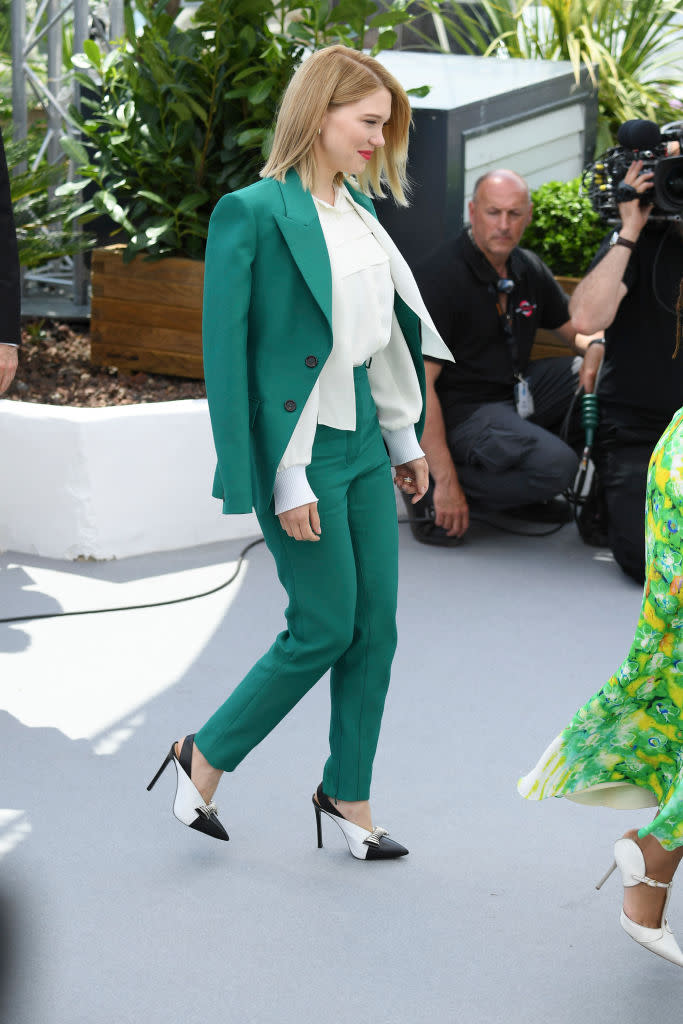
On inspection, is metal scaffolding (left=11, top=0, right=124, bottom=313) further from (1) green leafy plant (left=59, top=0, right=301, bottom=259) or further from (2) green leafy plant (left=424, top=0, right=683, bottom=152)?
(2) green leafy plant (left=424, top=0, right=683, bottom=152)

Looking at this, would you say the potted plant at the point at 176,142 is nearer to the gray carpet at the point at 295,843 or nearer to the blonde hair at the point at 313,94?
the gray carpet at the point at 295,843

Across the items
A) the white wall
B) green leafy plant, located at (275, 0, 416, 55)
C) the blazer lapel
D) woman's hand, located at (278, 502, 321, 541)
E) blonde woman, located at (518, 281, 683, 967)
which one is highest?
green leafy plant, located at (275, 0, 416, 55)

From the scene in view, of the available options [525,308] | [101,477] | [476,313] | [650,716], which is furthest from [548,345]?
[650,716]

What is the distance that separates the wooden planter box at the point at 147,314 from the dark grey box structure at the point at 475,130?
3.47 feet

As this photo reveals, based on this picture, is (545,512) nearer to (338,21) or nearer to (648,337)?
(648,337)

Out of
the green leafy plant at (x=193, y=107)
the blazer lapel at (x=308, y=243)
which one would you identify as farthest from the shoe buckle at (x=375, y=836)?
the green leafy plant at (x=193, y=107)

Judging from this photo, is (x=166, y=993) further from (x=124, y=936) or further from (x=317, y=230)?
(x=317, y=230)

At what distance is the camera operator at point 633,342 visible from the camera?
14.2 feet

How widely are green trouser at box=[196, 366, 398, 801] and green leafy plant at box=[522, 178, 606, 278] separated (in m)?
3.66

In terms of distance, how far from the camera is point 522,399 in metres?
4.95

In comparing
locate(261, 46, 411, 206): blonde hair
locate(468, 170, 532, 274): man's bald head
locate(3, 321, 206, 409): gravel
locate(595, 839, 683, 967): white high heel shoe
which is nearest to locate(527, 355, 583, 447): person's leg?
locate(468, 170, 532, 274): man's bald head

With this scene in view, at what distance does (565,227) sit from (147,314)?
6.49 ft

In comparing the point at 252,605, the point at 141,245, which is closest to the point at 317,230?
the point at 252,605

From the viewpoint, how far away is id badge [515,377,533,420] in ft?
16.3
